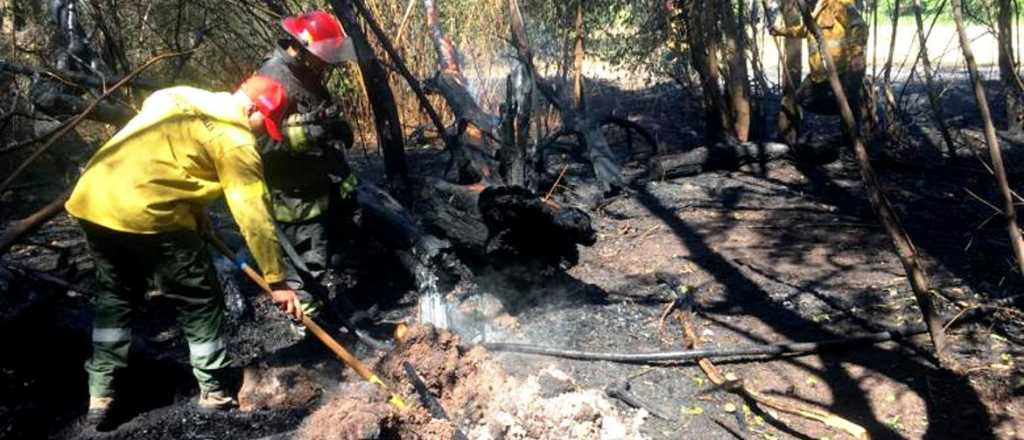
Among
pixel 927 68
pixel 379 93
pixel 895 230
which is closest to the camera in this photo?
pixel 895 230

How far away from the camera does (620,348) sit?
13.0 feet

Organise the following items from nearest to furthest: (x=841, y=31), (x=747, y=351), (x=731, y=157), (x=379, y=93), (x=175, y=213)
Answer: (x=175, y=213)
(x=747, y=351)
(x=379, y=93)
(x=841, y=31)
(x=731, y=157)

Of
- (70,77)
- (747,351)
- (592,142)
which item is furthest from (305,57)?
(592,142)

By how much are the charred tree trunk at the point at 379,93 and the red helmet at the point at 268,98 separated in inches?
51.6

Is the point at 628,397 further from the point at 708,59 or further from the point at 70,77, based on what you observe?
the point at 708,59

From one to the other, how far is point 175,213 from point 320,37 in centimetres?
123

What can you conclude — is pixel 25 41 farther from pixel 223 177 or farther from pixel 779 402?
pixel 779 402

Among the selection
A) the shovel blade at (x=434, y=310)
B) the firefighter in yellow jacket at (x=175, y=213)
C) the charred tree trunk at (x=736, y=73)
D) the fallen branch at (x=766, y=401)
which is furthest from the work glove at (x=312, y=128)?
the charred tree trunk at (x=736, y=73)

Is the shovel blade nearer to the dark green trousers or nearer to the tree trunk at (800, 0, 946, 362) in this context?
the dark green trousers

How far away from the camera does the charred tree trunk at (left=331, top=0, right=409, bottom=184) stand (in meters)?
4.94

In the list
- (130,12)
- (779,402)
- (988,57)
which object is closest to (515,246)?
(779,402)

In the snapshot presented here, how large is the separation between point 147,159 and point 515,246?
84.2 inches

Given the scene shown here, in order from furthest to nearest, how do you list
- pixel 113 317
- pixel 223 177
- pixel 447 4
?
pixel 447 4, pixel 113 317, pixel 223 177

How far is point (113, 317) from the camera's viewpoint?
10.7ft
